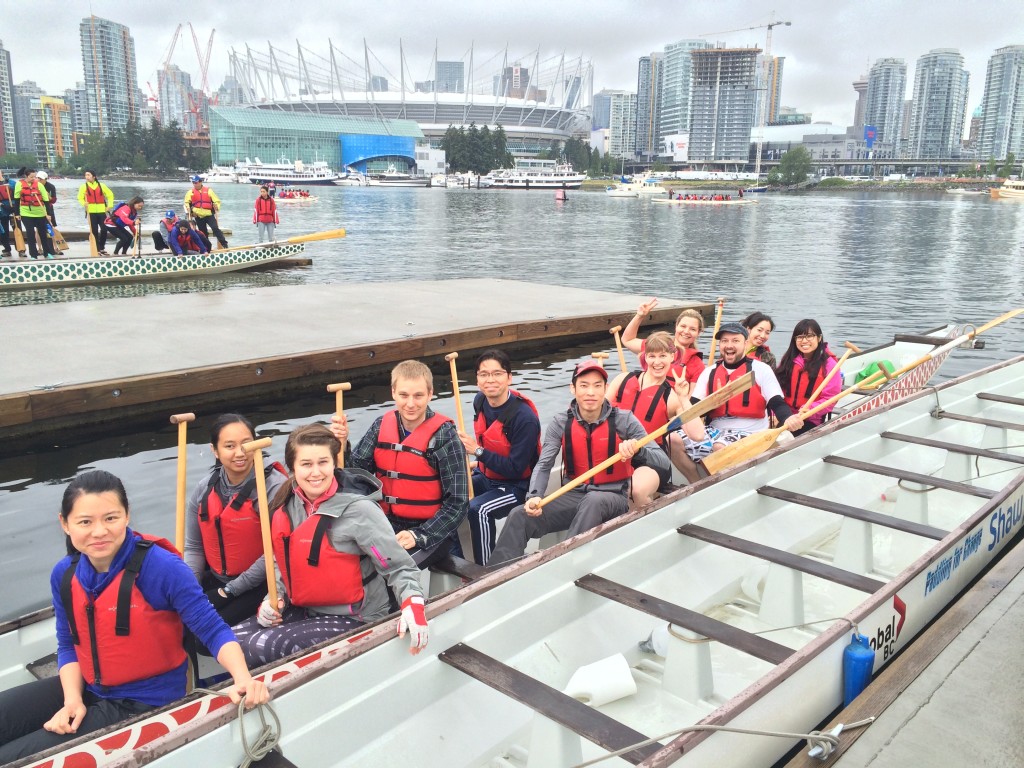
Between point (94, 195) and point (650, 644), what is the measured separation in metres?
17.9

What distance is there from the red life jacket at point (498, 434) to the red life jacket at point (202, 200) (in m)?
16.2

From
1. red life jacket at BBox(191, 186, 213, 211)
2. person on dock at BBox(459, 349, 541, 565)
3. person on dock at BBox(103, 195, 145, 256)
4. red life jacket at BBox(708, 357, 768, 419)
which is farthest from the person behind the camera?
red life jacket at BBox(191, 186, 213, 211)

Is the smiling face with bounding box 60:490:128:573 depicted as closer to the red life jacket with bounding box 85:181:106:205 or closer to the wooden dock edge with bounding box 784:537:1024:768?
the wooden dock edge with bounding box 784:537:1024:768

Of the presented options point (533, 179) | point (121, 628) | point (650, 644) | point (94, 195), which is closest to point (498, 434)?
point (650, 644)

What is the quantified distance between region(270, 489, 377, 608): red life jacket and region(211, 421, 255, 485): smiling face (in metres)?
0.37

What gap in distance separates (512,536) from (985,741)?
8.53 feet

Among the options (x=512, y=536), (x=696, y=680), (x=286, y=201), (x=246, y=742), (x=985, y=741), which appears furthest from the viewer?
A: (x=286, y=201)

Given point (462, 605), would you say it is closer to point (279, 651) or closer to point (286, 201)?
point (279, 651)

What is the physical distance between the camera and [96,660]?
2818 mm

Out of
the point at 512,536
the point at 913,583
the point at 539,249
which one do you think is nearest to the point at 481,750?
the point at 512,536

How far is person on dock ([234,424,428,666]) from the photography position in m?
3.37

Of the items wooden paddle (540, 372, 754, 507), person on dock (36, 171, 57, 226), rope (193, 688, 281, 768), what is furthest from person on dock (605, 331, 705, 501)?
person on dock (36, 171, 57, 226)

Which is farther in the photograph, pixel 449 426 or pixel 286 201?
pixel 286 201

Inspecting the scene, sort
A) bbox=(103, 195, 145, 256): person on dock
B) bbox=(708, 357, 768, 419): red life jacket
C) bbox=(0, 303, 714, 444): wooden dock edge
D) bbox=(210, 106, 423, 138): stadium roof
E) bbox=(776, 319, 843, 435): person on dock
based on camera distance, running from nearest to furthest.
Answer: bbox=(708, 357, 768, 419): red life jacket < bbox=(776, 319, 843, 435): person on dock < bbox=(0, 303, 714, 444): wooden dock edge < bbox=(103, 195, 145, 256): person on dock < bbox=(210, 106, 423, 138): stadium roof
